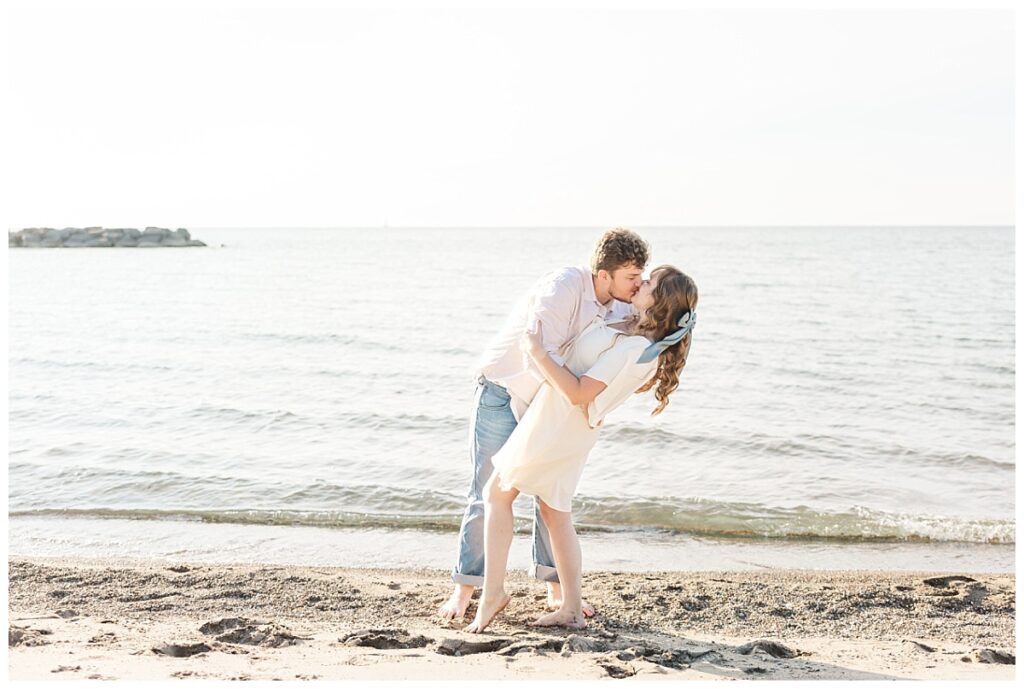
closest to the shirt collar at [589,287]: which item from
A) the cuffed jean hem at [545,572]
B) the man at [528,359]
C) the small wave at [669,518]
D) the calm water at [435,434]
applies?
the man at [528,359]

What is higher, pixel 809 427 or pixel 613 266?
pixel 613 266

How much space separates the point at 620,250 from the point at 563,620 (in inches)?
68.6

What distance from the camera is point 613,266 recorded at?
412 centimetres

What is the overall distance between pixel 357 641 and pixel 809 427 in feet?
22.9

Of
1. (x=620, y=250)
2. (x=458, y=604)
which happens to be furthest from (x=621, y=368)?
(x=458, y=604)

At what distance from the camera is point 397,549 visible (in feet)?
20.7

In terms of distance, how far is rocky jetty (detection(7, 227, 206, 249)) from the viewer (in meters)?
56.8

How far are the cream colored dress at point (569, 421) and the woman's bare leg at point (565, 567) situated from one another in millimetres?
90

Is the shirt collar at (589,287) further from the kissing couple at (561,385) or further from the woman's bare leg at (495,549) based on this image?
the woman's bare leg at (495,549)

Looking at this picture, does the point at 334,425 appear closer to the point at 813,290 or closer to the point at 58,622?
the point at 58,622

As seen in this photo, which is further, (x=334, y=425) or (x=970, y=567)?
(x=334, y=425)

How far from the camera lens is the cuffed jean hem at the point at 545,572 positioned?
15.6ft

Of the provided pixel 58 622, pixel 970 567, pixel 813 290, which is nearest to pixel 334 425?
pixel 58 622

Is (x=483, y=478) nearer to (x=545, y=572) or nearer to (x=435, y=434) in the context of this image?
(x=545, y=572)
